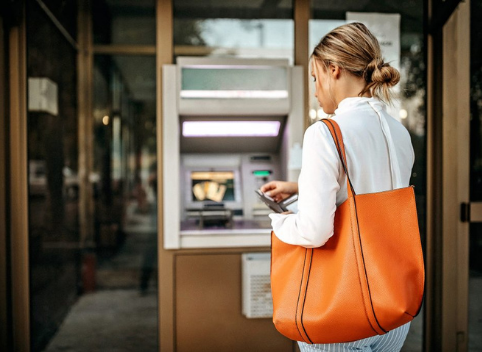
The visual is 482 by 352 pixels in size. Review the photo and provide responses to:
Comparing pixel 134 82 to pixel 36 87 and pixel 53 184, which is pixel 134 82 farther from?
pixel 36 87

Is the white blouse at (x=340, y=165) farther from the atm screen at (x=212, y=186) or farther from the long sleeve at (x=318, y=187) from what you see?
the atm screen at (x=212, y=186)

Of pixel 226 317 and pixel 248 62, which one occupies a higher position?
pixel 248 62

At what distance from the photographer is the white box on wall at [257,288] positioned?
2.35 meters

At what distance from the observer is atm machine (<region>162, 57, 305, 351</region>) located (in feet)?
7.67

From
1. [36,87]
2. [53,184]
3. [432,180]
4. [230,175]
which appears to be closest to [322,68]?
[230,175]

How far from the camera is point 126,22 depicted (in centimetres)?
526

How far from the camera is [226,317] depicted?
95.7 inches

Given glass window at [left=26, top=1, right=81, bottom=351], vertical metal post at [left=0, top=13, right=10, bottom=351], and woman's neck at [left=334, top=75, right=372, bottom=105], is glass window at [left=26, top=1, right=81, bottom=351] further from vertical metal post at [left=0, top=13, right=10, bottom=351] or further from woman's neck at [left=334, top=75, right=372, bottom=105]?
woman's neck at [left=334, top=75, right=372, bottom=105]

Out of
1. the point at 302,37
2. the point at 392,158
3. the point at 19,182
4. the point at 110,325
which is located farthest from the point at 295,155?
the point at 110,325

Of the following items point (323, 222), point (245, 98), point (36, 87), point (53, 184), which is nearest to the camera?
point (323, 222)

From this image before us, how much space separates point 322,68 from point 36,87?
92.6 inches

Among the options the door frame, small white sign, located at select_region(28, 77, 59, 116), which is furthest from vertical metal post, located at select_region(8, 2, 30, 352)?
the door frame

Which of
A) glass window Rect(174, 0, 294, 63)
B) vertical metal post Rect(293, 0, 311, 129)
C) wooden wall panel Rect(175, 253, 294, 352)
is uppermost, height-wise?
glass window Rect(174, 0, 294, 63)

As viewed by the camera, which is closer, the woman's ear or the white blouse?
the white blouse
